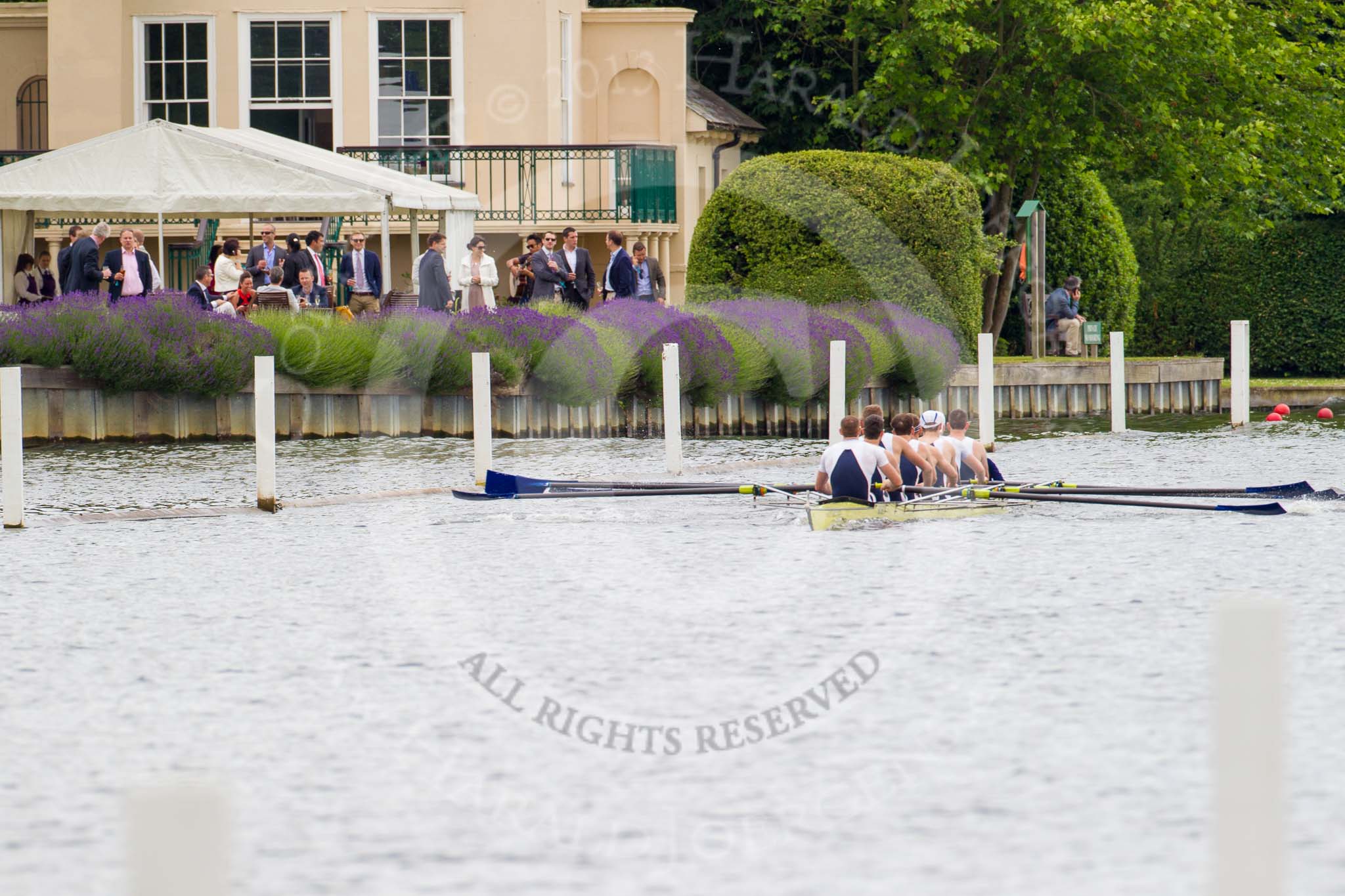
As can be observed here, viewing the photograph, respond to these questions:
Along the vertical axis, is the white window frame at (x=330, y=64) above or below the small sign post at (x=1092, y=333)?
above

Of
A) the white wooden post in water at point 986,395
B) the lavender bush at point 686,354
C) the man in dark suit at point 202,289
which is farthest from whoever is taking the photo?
the man in dark suit at point 202,289

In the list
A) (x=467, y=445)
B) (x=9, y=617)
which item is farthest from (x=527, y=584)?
(x=467, y=445)

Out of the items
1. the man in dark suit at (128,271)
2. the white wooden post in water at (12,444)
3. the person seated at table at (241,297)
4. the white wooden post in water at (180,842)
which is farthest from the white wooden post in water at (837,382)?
the white wooden post in water at (180,842)


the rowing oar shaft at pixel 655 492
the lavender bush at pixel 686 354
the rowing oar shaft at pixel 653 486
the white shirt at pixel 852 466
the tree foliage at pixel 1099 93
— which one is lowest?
the rowing oar shaft at pixel 655 492

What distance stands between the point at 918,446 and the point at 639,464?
452cm

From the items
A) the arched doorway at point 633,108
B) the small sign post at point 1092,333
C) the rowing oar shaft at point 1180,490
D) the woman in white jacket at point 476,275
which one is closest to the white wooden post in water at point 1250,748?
the rowing oar shaft at point 1180,490

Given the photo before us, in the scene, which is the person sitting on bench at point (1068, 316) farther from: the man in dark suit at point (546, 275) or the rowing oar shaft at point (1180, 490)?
the rowing oar shaft at point (1180, 490)

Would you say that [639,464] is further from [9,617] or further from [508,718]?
[508,718]

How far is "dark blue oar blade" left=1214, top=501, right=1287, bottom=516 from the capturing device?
15609 millimetres

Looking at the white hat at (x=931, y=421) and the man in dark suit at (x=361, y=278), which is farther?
the man in dark suit at (x=361, y=278)

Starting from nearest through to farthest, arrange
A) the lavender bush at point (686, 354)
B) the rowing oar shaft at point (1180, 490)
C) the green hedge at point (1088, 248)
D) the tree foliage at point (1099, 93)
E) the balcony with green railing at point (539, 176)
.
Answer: the rowing oar shaft at point (1180, 490), the lavender bush at point (686, 354), the tree foliage at point (1099, 93), the balcony with green railing at point (539, 176), the green hedge at point (1088, 248)

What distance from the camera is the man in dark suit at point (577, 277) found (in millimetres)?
28484

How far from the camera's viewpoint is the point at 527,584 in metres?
12.3

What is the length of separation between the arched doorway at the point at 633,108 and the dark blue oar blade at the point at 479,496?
21.1 meters
